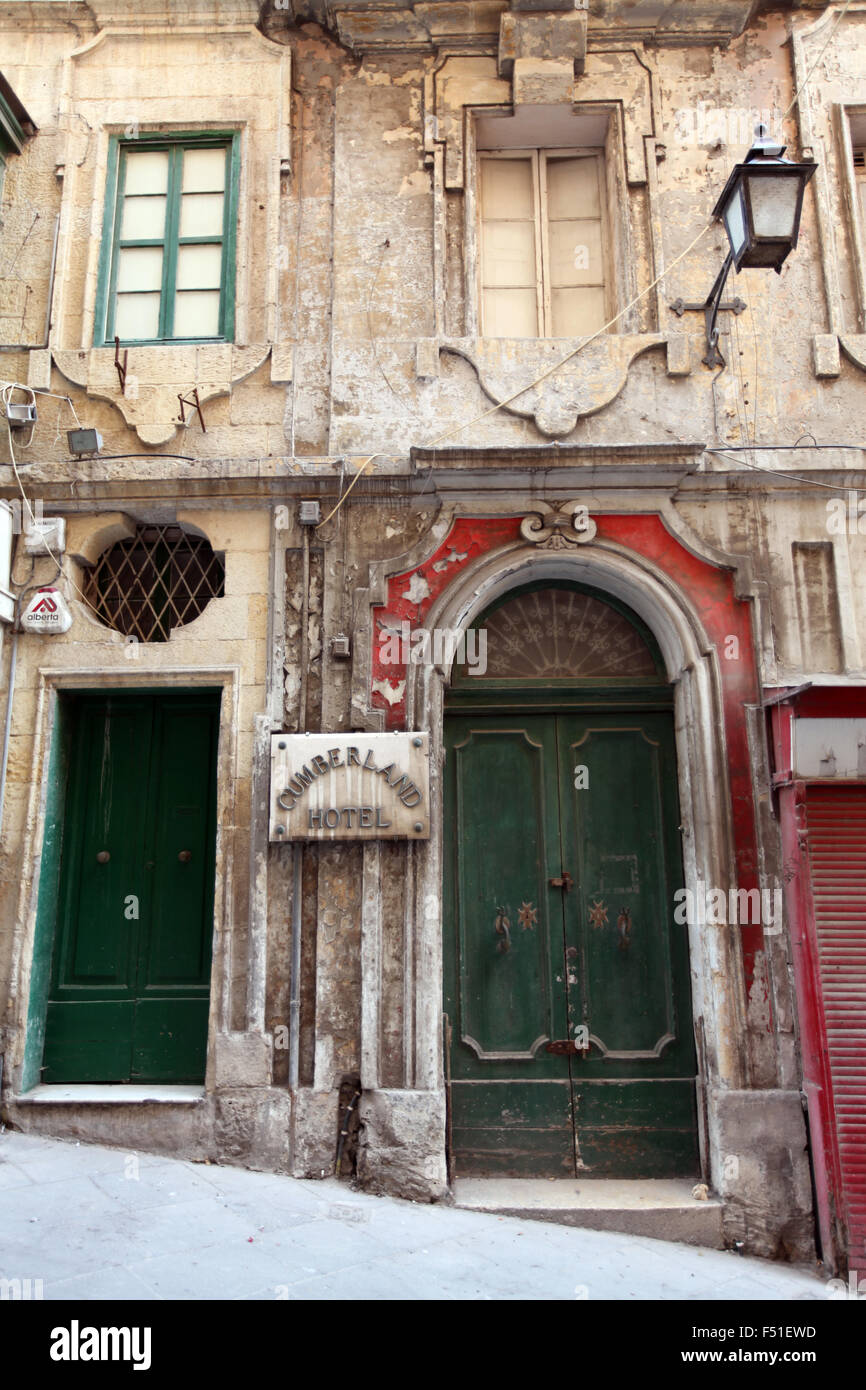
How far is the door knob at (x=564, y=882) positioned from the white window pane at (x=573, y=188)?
449 cm

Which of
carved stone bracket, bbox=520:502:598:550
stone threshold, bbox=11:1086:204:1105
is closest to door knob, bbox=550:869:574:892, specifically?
carved stone bracket, bbox=520:502:598:550

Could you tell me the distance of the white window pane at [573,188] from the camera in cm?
690

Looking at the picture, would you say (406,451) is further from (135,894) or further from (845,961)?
(845,961)

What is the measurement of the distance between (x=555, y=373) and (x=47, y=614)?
3.51 metres

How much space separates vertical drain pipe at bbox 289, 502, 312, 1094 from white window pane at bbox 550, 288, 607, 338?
2.18m

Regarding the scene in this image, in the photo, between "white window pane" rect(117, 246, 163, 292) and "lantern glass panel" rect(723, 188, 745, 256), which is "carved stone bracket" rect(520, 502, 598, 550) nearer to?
"lantern glass panel" rect(723, 188, 745, 256)

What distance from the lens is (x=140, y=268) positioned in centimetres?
678

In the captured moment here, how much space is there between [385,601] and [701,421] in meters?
2.30

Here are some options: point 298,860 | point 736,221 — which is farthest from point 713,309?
point 298,860

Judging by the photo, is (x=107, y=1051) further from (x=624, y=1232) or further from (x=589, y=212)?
(x=589, y=212)

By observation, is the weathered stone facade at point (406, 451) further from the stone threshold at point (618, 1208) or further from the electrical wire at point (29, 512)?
the stone threshold at point (618, 1208)

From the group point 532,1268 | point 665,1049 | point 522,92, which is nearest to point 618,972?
point 665,1049

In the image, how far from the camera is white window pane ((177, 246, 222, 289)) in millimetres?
6715

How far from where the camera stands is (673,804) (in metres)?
6.08
